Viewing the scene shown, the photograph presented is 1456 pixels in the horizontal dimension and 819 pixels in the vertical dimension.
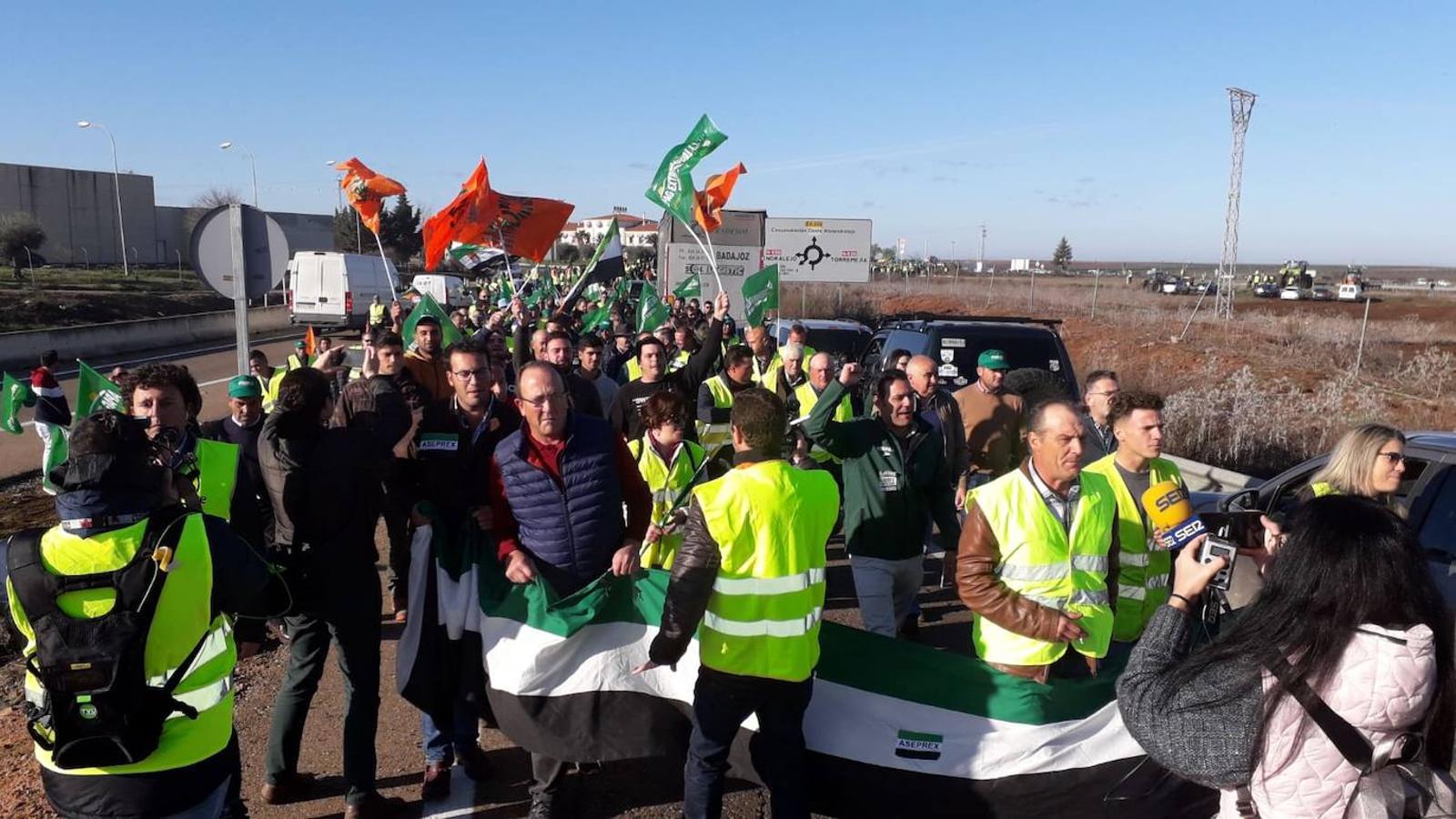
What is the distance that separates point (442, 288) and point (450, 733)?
3193 cm

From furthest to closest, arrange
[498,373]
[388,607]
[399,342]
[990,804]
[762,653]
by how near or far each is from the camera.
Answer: [498,373] → [388,607] → [399,342] → [990,804] → [762,653]

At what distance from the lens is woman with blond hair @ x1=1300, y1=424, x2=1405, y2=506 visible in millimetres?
4160

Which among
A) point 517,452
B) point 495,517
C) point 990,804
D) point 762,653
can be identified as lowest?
point 990,804

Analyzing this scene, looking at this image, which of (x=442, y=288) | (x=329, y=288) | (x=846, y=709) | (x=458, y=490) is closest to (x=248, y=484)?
(x=458, y=490)

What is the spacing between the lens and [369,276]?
2995 centimetres

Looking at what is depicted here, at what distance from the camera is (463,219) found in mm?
10328

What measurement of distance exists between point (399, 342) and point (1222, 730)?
201 inches

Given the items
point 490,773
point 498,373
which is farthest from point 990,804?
point 498,373

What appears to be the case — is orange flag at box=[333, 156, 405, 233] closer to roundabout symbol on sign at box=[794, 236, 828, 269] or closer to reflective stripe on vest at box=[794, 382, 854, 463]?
reflective stripe on vest at box=[794, 382, 854, 463]

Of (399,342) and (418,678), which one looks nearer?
(418,678)

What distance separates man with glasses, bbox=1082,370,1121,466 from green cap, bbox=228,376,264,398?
16.3ft

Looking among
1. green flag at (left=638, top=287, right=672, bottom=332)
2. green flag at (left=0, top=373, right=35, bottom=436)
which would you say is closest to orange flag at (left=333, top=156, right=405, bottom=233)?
green flag at (left=0, top=373, right=35, bottom=436)

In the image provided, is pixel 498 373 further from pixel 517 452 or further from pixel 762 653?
pixel 762 653

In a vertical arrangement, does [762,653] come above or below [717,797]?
above
